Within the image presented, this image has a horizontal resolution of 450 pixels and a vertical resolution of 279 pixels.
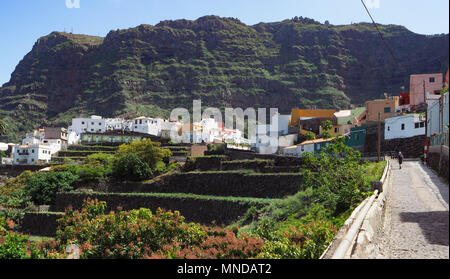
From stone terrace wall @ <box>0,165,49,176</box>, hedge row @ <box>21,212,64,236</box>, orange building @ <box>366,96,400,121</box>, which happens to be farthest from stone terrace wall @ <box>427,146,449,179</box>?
stone terrace wall @ <box>0,165,49,176</box>

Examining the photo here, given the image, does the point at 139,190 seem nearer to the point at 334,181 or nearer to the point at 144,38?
the point at 334,181

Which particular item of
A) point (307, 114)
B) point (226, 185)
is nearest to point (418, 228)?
point (226, 185)

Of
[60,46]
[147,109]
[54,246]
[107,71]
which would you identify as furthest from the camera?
[60,46]

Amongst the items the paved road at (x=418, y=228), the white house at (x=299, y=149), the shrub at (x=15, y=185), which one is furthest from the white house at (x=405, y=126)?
the shrub at (x=15, y=185)

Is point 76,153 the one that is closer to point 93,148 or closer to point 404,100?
point 93,148

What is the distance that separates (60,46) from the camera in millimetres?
127438

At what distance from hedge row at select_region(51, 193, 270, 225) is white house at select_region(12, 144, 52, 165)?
19645 millimetres

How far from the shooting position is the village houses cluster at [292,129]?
30.0m

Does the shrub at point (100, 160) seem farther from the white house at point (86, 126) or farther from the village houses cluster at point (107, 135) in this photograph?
the white house at point (86, 126)

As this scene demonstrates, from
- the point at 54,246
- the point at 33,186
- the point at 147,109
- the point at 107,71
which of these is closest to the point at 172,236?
the point at 54,246

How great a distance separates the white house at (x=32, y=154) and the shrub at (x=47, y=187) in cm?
1667

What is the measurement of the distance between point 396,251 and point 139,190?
1154 inches

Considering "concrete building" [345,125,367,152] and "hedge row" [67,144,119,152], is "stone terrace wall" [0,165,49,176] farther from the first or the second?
"concrete building" [345,125,367,152]

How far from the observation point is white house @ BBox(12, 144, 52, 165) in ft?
164
